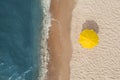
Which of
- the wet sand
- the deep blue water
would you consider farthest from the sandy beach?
the deep blue water

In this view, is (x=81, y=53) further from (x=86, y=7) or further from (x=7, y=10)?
(x=7, y=10)

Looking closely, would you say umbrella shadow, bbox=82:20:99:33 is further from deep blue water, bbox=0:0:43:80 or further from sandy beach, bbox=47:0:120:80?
deep blue water, bbox=0:0:43:80

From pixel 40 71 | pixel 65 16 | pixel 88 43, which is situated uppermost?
pixel 65 16

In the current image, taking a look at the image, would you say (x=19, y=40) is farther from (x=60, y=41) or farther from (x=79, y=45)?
(x=79, y=45)

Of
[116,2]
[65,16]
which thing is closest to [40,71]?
[65,16]

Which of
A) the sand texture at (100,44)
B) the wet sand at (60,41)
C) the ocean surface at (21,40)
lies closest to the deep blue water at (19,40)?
the ocean surface at (21,40)

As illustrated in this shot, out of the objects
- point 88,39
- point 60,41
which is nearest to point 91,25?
point 88,39
